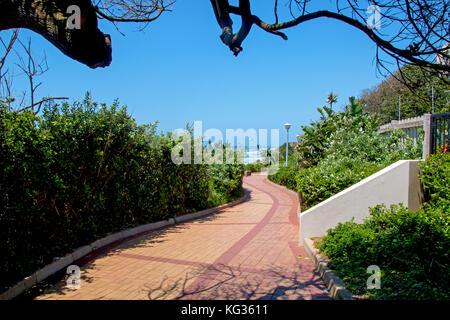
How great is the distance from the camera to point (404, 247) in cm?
440

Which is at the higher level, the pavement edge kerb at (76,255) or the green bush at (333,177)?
the green bush at (333,177)

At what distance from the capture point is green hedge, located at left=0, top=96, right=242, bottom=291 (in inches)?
167

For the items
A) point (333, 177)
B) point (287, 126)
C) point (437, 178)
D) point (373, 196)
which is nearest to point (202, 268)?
point (373, 196)

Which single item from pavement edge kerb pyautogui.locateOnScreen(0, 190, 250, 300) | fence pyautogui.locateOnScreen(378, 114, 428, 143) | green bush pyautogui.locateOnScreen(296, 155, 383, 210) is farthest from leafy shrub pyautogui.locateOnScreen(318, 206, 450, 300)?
fence pyautogui.locateOnScreen(378, 114, 428, 143)

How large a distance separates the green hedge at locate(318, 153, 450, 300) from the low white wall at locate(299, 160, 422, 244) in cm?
27

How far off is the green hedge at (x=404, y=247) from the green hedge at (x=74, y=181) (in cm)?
469

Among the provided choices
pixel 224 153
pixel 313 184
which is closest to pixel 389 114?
pixel 224 153

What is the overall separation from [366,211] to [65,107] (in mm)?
6808

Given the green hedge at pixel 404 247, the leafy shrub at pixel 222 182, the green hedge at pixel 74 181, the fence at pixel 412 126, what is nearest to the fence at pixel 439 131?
the green hedge at pixel 404 247

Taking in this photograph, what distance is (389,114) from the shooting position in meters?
36.3

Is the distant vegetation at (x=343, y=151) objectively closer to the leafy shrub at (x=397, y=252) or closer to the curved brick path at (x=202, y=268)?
the curved brick path at (x=202, y=268)

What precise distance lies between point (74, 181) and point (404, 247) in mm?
5841

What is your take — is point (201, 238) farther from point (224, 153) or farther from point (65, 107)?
point (224, 153)

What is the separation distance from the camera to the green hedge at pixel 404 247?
358 centimetres
